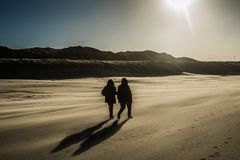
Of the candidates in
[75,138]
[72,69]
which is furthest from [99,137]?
[72,69]

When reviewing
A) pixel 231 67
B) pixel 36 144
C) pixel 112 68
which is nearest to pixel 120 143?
pixel 36 144

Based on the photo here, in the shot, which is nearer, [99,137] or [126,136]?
[126,136]

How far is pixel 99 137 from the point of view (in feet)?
32.9

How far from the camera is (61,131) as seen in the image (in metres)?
10.9

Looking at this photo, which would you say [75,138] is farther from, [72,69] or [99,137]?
Result: [72,69]

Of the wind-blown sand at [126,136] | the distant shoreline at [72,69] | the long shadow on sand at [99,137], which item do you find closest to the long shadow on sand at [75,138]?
the wind-blown sand at [126,136]

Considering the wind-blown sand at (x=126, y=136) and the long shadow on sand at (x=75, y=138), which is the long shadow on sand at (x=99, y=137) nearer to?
the wind-blown sand at (x=126, y=136)

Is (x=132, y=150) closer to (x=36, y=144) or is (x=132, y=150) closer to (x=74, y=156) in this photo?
(x=74, y=156)

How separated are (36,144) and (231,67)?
134464 millimetres

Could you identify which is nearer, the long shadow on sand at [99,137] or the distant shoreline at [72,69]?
the long shadow on sand at [99,137]

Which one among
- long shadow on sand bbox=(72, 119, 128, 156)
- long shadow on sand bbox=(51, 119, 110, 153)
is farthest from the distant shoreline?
long shadow on sand bbox=(51, 119, 110, 153)

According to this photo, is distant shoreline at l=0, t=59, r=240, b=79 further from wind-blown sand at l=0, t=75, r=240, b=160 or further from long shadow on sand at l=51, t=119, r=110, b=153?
long shadow on sand at l=51, t=119, r=110, b=153

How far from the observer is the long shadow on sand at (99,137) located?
8758 millimetres

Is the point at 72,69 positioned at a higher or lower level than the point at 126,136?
higher
